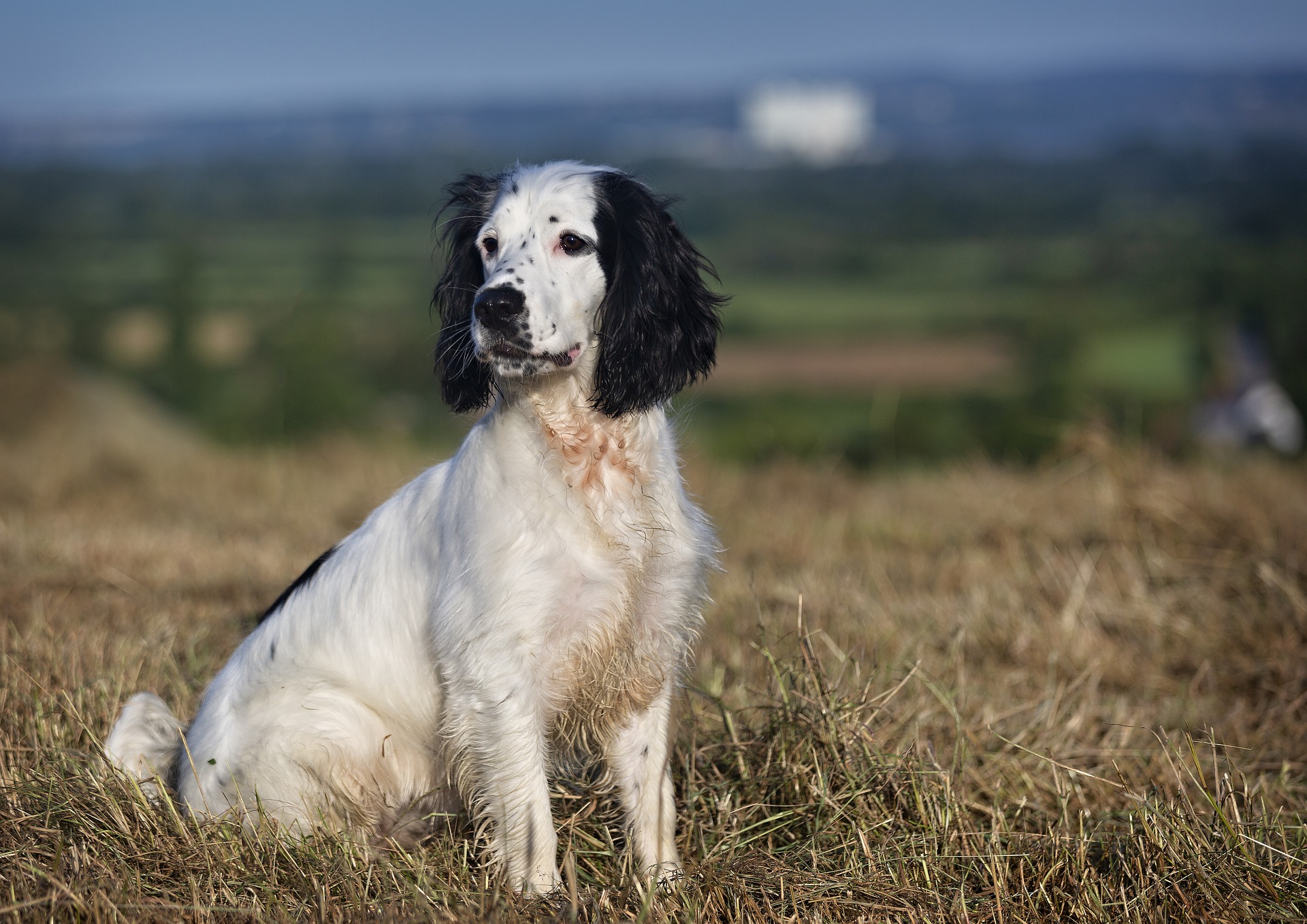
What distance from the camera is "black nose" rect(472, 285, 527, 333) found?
9.31 feet

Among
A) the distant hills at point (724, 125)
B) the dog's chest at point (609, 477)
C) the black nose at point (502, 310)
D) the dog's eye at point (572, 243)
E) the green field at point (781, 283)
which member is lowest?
the green field at point (781, 283)

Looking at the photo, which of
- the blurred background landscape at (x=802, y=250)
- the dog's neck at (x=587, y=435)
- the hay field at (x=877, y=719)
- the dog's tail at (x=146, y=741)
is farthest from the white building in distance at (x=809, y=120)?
the dog's tail at (x=146, y=741)

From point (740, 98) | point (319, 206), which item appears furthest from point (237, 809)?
point (740, 98)

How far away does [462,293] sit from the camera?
331 cm

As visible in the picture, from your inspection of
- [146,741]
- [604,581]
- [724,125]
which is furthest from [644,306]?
[724,125]

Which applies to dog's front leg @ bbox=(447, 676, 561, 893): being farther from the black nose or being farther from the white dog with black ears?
the black nose

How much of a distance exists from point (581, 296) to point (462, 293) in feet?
1.47

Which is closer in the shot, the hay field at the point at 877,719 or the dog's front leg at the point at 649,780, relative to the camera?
the hay field at the point at 877,719

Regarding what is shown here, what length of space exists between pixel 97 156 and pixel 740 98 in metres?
47.8

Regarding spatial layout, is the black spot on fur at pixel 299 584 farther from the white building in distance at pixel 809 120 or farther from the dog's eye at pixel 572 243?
the white building in distance at pixel 809 120

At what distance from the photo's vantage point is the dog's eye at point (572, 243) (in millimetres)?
3088

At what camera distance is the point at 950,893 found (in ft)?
9.10

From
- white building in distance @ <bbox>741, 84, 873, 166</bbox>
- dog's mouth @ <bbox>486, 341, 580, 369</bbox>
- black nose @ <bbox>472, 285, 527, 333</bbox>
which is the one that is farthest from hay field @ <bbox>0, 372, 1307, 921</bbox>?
white building in distance @ <bbox>741, 84, 873, 166</bbox>

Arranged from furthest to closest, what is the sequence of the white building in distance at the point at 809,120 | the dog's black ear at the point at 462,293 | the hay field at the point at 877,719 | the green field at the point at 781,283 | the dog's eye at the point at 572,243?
the white building in distance at the point at 809,120, the green field at the point at 781,283, the dog's black ear at the point at 462,293, the dog's eye at the point at 572,243, the hay field at the point at 877,719
